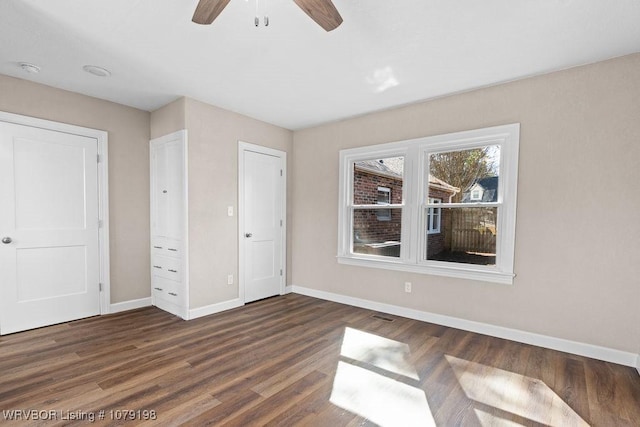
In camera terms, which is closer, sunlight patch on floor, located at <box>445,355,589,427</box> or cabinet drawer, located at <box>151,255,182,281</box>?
sunlight patch on floor, located at <box>445,355,589,427</box>

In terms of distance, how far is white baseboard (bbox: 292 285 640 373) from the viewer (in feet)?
8.57

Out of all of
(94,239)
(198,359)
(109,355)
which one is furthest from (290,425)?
(94,239)

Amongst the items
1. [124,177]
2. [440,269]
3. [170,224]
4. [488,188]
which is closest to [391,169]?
[488,188]

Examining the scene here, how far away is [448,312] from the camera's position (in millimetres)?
3475

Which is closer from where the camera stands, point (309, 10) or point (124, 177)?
point (309, 10)

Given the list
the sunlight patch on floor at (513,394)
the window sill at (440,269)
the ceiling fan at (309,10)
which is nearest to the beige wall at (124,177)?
the ceiling fan at (309,10)

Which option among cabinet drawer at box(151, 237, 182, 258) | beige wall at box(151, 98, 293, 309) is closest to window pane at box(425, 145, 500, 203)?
beige wall at box(151, 98, 293, 309)

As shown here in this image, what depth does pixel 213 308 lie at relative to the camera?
3.84 metres

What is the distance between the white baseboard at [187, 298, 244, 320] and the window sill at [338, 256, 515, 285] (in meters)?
1.55

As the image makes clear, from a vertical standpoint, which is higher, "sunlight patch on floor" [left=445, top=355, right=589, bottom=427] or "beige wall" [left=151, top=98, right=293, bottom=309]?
"beige wall" [left=151, top=98, right=293, bottom=309]

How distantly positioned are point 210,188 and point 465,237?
10.3 ft

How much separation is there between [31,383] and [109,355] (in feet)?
1.70

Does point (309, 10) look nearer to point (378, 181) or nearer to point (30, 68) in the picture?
point (378, 181)

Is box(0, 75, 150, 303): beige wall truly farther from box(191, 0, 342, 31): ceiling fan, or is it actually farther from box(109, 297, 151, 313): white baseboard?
box(191, 0, 342, 31): ceiling fan
